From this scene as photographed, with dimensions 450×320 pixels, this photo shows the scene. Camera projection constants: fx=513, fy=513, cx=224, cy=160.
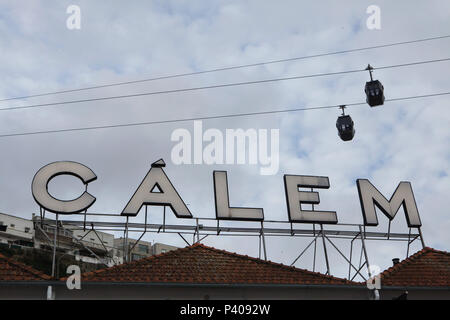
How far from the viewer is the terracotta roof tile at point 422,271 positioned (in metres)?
19.8

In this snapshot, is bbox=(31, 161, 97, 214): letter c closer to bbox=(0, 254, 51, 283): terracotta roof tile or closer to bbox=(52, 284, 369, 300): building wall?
bbox=(0, 254, 51, 283): terracotta roof tile

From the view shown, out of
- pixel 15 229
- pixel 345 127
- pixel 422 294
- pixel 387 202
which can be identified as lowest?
pixel 422 294

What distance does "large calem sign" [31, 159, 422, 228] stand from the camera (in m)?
21.6

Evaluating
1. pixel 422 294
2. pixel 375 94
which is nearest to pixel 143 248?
pixel 375 94

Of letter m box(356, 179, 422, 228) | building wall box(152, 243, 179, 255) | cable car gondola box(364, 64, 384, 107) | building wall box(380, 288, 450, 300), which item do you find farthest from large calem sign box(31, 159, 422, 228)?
building wall box(152, 243, 179, 255)

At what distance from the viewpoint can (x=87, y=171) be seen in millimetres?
22734

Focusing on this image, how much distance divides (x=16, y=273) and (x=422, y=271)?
15.5 metres

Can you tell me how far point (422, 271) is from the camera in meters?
21.0

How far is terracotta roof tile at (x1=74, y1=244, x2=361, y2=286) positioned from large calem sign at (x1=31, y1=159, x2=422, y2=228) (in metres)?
3.15

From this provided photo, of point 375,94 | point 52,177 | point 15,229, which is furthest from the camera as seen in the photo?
point 15,229

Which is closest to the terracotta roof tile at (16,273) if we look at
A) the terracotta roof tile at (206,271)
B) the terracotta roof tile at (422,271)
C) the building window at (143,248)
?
the terracotta roof tile at (206,271)

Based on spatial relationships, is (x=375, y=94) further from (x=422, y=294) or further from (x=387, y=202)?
(x=422, y=294)

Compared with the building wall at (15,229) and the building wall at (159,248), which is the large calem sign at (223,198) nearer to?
the building wall at (15,229)
